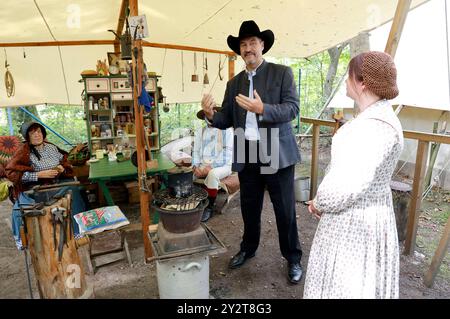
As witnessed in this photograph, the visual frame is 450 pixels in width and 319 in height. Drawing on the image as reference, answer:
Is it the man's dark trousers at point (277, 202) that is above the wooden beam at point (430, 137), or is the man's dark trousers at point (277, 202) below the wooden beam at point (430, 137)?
below

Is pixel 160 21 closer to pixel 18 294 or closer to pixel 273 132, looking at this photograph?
pixel 273 132

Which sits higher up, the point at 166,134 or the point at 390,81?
the point at 390,81

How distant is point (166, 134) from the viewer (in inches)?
372

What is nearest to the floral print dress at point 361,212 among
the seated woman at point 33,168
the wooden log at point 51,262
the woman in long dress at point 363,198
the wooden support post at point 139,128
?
the woman in long dress at point 363,198

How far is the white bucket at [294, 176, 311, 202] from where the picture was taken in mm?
4148

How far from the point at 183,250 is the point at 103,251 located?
4.75ft

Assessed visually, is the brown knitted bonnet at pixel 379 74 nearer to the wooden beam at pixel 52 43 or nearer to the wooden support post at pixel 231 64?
the wooden support post at pixel 231 64

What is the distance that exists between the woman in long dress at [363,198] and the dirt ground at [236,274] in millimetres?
1025

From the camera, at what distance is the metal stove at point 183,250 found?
188cm

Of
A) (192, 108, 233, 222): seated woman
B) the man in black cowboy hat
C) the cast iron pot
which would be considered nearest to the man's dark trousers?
the man in black cowboy hat

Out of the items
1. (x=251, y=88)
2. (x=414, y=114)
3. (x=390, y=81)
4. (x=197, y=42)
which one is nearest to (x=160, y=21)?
(x=197, y=42)

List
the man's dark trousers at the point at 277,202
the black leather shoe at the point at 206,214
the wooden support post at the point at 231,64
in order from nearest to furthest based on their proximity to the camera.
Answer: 1. the man's dark trousers at the point at 277,202
2. the black leather shoe at the point at 206,214
3. the wooden support post at the point at 231,64

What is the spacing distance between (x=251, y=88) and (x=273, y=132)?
0.37 meters
